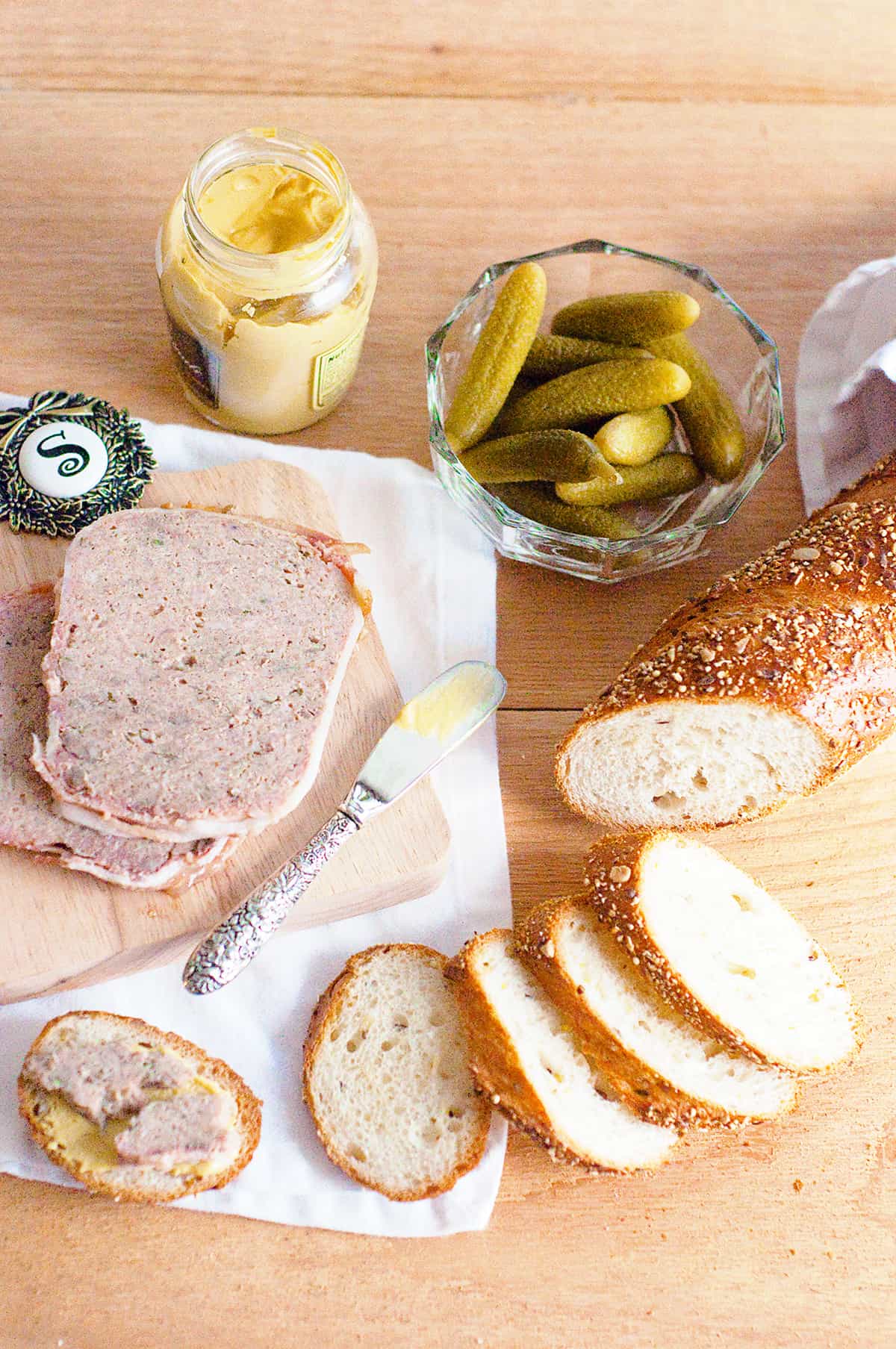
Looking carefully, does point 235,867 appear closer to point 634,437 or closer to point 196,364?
point 196,364

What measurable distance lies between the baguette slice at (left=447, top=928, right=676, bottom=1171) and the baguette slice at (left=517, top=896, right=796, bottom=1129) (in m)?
0.03

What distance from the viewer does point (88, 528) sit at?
219cm

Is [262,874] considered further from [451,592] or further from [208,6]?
[208,6]

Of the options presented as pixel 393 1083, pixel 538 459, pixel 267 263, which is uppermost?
pixel 267 263

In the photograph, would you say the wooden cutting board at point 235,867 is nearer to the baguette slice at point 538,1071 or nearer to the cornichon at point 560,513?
the baguette slice at point 538,1071

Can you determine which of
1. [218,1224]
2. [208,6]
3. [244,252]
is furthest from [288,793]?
[208,6]

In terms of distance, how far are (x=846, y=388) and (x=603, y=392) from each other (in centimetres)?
57

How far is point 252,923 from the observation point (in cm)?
203

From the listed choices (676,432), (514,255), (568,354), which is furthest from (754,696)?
(514,255)

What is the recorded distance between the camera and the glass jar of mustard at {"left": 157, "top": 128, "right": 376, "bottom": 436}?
2.15 meters

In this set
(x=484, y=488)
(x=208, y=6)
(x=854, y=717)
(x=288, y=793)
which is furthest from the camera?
(x=208, y=6)

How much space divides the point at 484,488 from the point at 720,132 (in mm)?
1201

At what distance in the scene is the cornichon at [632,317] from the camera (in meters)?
2.39

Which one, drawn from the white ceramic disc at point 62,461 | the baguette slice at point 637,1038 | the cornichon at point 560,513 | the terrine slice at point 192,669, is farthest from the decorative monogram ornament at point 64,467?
the baguette slice at point 637,1038
